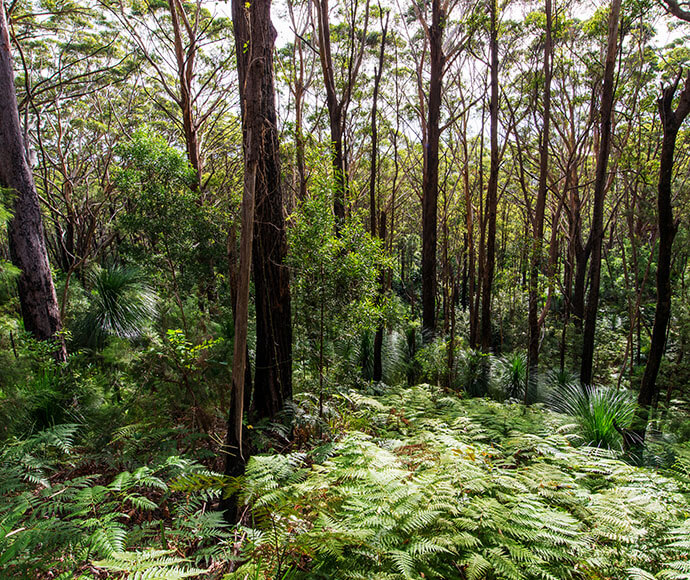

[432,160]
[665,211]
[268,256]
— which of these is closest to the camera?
[268,256]

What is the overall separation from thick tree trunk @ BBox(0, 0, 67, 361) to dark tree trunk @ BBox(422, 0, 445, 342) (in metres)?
7.89

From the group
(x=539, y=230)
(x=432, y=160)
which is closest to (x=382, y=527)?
(x=539, y=230)

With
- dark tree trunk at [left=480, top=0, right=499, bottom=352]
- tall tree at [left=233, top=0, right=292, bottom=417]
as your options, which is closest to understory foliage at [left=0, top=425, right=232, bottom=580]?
tall tree at [left=233, top=0, right=292, bottom=417]

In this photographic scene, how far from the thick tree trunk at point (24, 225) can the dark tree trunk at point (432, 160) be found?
789 cm

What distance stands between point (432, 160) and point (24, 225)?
8402mm

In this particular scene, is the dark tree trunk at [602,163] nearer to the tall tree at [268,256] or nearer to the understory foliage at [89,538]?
the tall tree at [268,256]

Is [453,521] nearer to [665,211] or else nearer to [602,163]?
[665,211]

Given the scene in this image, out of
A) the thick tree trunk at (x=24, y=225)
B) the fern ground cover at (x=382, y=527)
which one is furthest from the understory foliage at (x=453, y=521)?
the thick tree trunk at (x=24, y=225)

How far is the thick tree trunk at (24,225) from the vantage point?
217 inches

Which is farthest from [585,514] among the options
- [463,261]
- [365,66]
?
[463,261]

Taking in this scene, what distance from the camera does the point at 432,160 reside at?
989cm

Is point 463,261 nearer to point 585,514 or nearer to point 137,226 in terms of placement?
point 137,226

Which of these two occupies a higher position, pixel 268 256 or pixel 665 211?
pixel 665 211

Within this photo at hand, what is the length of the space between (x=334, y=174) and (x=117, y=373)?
5149 millimetres
